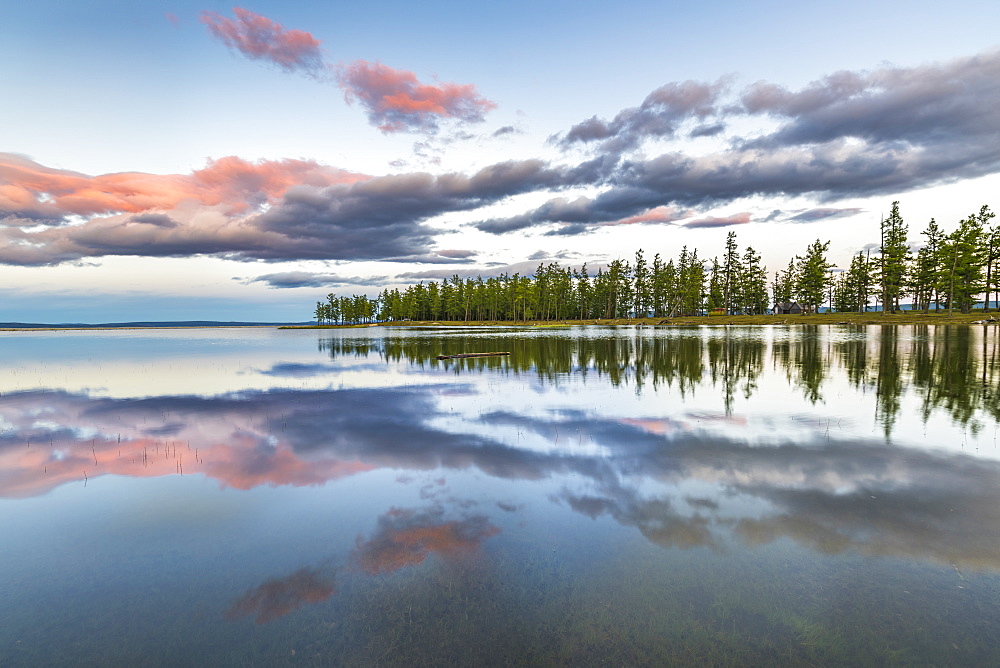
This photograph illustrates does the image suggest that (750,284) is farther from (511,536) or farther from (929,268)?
(511,536)

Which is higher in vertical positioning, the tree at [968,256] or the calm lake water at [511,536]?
the tree at [968,256]

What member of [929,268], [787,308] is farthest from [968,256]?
[787,308]

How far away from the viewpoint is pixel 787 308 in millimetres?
153125

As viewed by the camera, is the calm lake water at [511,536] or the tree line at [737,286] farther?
the tree line at [737,286]

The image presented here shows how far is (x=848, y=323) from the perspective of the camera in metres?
95.3

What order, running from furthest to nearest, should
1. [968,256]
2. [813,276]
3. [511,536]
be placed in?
[813,276]
[968,256]
[511,536]

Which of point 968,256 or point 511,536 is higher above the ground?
point 968,256

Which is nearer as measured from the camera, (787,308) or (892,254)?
(892,254)

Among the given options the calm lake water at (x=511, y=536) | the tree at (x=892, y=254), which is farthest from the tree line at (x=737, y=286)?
the calm lake water at (x=511, y=536)

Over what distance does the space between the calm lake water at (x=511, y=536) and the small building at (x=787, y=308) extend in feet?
498

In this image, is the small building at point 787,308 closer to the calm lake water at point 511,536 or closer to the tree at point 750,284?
the tree at point 750,284

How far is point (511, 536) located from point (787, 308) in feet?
569

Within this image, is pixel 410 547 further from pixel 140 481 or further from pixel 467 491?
pixel 140 481

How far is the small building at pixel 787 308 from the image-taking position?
492 feet
